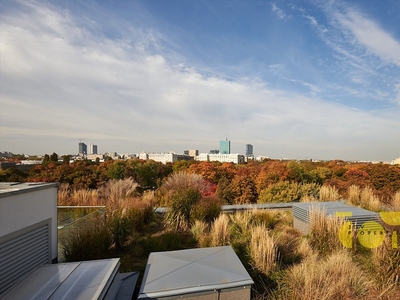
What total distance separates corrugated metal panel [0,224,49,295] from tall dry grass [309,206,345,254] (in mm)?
4625

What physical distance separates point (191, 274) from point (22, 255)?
2249 mm

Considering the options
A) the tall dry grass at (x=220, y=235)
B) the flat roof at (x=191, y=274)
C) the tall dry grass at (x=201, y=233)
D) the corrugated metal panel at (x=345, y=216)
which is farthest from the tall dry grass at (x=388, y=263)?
the tall dry grass at (x=201, y=233)

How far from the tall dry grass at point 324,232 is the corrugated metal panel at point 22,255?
15.2 feet

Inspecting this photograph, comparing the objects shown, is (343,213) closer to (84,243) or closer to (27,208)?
(84,243)

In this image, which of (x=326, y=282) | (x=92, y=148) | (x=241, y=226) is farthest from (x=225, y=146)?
(x=326, y=282)

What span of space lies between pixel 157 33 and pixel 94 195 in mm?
6334

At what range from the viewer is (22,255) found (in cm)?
301

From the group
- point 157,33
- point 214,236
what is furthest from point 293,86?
point 214,236

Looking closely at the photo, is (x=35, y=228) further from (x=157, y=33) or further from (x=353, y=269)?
(x=157, y=33)

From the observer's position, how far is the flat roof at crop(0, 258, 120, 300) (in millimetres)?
2191

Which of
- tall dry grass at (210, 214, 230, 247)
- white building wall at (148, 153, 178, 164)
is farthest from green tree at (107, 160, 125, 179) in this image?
white building wall at (148, 153, 178, 164)

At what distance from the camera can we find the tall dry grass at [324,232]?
4277 millimetres

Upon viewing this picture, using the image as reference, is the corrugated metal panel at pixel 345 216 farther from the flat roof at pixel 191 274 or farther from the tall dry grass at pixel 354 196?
the tall dry grass at pixel 354 196

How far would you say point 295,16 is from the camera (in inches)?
304
